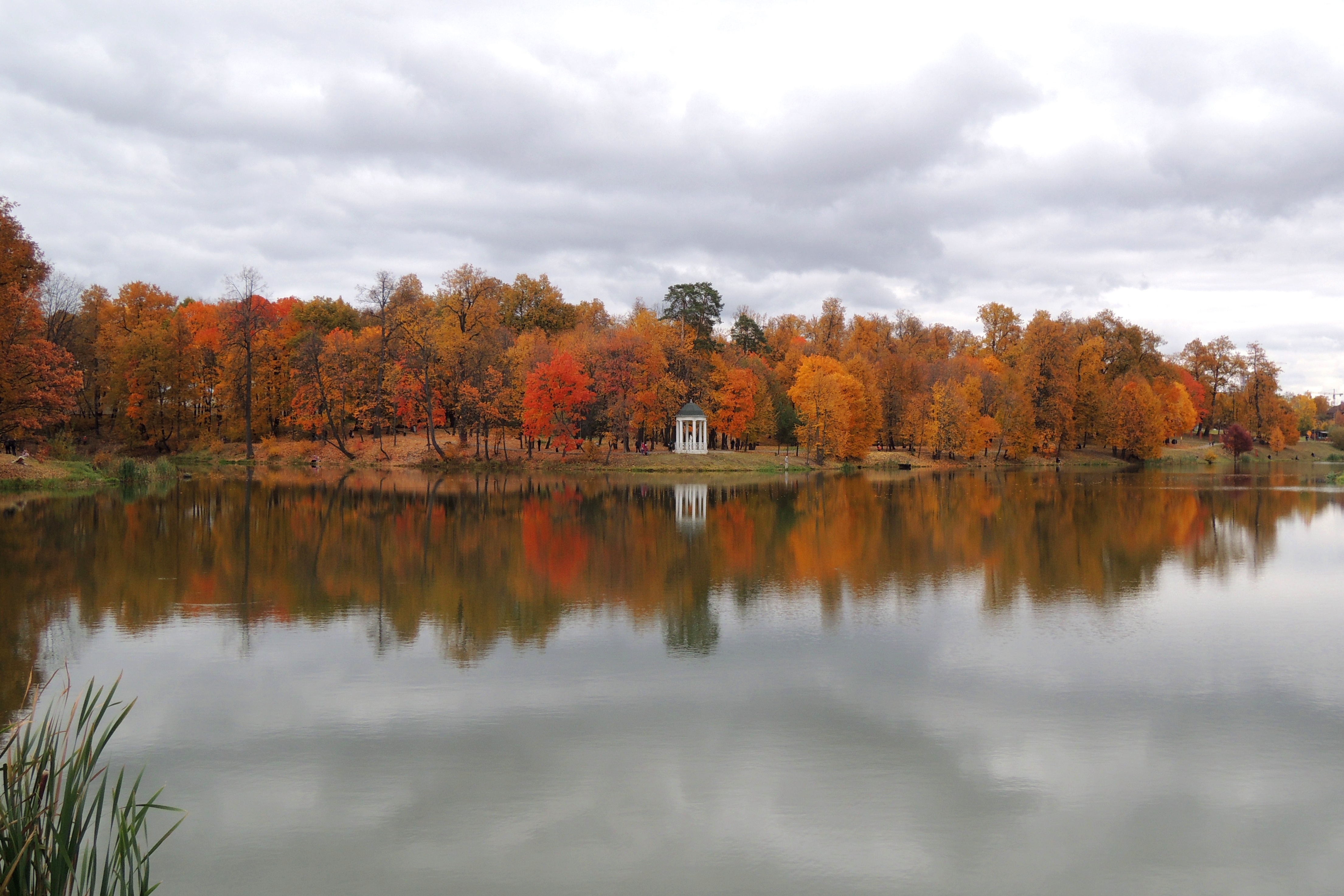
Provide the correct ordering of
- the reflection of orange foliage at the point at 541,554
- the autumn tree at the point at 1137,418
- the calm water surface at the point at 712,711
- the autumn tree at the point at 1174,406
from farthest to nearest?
1. the autumn tree at the point at 1174,406
2. the autumn tree at the point at 1137,418
3. the reflection of orange foliage at the point at 541,554
4. the calm water surface at the point at 712,711

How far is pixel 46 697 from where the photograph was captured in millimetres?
9047

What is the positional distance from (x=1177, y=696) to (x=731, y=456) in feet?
165

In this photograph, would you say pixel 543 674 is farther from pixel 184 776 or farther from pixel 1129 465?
pixel 1129 465

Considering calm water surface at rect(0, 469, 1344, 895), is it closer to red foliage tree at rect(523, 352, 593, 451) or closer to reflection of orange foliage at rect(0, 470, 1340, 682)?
reflection of orange foliage at rect(0, 470, 1340, 682)

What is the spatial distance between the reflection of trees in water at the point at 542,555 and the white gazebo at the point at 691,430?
921 inches

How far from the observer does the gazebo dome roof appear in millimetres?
59812

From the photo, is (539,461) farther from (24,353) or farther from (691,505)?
(24,353)

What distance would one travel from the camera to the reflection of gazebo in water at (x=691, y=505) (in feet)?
85.3

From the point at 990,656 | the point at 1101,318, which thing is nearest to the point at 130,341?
the point at 990,656

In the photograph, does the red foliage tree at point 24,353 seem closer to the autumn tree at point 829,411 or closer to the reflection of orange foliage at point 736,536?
the reflection of orange foliage at point 736,536

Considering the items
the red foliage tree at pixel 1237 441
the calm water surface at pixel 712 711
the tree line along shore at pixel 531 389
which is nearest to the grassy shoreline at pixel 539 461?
the tree line along shore at pixel 531 389

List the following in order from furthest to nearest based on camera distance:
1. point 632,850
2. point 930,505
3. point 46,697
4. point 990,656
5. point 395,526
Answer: point 930,505
point 395,526
point 990,656
point 46,697
point 632,850

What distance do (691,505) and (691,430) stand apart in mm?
27736

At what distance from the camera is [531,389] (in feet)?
181
